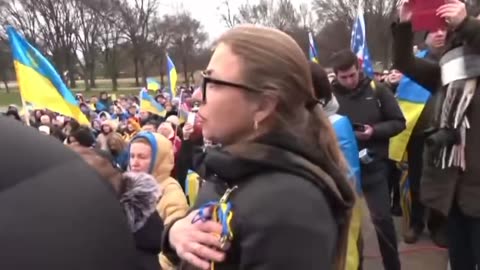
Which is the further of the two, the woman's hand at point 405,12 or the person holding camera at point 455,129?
the woman's hand at point 405,12

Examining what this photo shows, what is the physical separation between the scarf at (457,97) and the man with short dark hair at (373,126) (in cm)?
156

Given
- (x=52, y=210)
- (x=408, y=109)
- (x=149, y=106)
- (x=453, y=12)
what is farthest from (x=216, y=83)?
(x=149, y=106)

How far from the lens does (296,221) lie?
140 centimetres

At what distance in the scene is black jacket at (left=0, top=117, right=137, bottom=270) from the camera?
847 mm

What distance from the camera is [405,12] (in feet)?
9.89

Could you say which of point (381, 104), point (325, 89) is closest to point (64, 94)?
point (381, 104)

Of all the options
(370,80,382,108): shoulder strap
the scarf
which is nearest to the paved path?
(370,80,382,108): shoulder strap

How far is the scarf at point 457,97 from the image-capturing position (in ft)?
9.42

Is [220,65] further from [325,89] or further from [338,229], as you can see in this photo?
[325,89]

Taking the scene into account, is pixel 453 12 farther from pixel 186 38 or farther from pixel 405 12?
pixel 186 38

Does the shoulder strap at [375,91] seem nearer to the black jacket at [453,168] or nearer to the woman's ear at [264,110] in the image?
the black jacket at [453,168]

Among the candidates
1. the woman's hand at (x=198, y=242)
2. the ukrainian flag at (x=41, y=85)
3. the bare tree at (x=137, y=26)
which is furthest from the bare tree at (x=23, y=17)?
the woman's hand at (x=198, y=242)

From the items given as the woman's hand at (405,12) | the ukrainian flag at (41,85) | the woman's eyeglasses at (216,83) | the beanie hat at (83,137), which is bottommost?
the beanie hat at (83,137)

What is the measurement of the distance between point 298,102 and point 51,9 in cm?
5185
